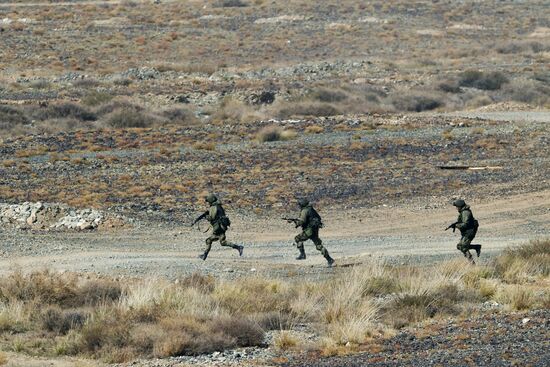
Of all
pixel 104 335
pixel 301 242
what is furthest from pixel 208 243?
pixel 104 335

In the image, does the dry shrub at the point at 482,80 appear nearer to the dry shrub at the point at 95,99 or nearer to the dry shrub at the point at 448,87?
the dry shrub at the point at 448,87

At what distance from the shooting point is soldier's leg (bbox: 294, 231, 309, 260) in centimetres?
2234

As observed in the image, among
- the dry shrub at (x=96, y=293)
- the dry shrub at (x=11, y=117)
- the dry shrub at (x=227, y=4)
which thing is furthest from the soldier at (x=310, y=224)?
the dry shrub at (x=227, y=4)

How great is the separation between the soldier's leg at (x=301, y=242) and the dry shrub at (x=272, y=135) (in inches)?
820

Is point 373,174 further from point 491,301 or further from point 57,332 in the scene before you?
point 57,332

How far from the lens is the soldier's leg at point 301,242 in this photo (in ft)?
73.3

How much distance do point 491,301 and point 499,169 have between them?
19.7 m

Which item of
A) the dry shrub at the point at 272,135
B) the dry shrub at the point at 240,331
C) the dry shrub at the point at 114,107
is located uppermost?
the dry shrub at the point at 114,107

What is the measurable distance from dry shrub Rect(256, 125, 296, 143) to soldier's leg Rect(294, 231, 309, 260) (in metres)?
20.8

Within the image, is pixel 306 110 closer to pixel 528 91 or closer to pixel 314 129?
pixel 314 129

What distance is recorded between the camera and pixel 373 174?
1453 inches

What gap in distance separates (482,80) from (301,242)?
46.0m

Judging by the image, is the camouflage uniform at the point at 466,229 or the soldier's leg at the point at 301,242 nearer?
the camouflage uniform at the point at 466,229

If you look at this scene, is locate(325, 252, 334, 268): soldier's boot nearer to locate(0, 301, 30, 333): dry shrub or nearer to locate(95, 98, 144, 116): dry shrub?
locate(0, 301, 30, 333): dry shrub
